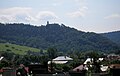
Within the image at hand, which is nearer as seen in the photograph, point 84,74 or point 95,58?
point 84,74

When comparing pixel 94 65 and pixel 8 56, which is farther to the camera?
pixel 8 56

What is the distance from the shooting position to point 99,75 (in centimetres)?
5512

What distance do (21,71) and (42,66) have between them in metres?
4.97

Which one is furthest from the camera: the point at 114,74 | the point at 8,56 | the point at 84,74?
the point at 8,56

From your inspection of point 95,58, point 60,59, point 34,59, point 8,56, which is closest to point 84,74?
point 95,58

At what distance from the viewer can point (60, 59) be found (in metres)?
167

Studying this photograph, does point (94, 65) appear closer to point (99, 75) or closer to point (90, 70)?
point (90, 70)

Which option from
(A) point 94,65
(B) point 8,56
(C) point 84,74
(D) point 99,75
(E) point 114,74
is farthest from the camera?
(B) point 8,56

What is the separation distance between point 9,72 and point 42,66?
1414cm

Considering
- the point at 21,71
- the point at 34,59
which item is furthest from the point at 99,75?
the point at 34,59

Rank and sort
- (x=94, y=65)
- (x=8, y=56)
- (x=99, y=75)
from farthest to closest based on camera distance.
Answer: (x=8, y=56), (x=94, y=65), (x=99, y=75)

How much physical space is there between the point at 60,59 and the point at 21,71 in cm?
9957

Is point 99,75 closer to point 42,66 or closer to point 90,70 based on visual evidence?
point 90,70

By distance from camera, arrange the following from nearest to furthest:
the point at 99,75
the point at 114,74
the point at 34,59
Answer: the point at 114,74 → the point at 99,75 → the point at 34,59
